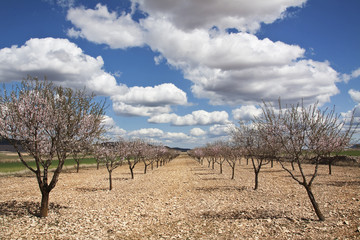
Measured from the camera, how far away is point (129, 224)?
14.6 m

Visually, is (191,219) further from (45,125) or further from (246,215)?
(45,125)

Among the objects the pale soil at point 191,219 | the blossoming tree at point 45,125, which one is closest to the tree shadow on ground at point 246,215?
the pale soil at point 191,219

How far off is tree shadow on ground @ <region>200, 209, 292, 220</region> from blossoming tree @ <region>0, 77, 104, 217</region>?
30.3 ft

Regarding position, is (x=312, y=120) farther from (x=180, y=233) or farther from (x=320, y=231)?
(x=180, y=233)

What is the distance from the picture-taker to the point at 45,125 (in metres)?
14.1

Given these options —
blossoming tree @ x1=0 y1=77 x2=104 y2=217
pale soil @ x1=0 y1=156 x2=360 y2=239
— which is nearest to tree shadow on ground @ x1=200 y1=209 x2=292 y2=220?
pale soil @ x1=0 y1=156 x2=360 y2=239

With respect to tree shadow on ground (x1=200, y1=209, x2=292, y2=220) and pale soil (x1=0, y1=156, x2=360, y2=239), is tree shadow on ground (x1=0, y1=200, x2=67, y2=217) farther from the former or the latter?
tree shadow on ground (x1=200, y1=209, x2=292, y2=220)

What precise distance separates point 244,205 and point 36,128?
14668mm

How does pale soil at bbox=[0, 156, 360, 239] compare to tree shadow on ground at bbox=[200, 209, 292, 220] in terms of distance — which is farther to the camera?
tree shadow on ground at bbox=[200, 209, 292, 220]

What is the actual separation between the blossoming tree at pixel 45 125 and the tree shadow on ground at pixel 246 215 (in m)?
9.23

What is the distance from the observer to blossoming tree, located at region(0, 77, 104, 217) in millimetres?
13672

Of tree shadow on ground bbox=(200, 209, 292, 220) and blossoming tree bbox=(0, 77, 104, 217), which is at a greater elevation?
blossoming tree bbox=(0, 77, 104, 217)

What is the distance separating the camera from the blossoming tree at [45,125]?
44.9 ft

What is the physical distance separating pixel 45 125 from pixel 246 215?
43.0 ft
